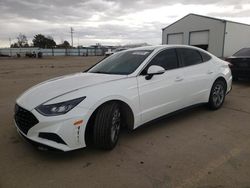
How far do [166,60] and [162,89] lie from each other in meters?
0.64

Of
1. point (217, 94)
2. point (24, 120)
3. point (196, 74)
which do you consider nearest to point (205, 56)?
point (196, 74)

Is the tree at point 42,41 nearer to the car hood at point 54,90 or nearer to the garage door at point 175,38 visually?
the garage door at point 175,38

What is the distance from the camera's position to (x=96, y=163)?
9.29ft

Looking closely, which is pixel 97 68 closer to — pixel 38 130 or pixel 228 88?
pixel 38 130

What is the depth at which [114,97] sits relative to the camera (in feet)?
9.91

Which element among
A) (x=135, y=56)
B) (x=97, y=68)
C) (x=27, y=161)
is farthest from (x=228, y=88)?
(x=27, y=161)

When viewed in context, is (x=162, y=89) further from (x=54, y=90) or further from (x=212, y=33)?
(x=212, y=33)

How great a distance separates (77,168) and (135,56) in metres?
2.18

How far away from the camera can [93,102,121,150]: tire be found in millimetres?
2874

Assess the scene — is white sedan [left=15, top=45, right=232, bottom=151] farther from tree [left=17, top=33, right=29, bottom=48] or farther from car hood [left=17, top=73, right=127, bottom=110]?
tree [left=17, top=33, right=29, bottom=48]

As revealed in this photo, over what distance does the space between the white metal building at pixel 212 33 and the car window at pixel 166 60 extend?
905 inches

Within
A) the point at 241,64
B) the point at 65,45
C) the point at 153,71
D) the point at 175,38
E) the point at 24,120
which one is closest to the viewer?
the point at 24,120

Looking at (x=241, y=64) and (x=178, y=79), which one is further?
(x=241, y=64)

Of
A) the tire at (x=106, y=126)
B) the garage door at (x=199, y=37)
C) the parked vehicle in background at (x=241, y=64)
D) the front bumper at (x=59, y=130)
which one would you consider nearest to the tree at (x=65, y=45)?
the garage door at (x=199, y=37)
